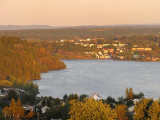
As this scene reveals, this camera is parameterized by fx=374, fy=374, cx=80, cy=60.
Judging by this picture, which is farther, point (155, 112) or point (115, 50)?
point (115, 50)

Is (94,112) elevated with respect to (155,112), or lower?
elevated

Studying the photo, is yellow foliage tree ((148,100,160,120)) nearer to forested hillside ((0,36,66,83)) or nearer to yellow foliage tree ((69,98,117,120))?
yellow foliage tree ((69,98,117,120))

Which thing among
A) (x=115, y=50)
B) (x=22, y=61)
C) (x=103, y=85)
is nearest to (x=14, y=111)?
(x=103, y=85)

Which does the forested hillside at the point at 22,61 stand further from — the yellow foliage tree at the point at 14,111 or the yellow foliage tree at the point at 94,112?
the yellow foliage tree at the point at 94,112

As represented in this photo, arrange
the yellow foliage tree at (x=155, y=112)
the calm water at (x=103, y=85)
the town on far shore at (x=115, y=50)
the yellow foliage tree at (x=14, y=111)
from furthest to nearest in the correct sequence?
the town on far shore at (x=115, y=50) → the calm water at (x=103, y=85) → the yellow foliage tree at (x=14, y=111) → the yellow foliage tree at (x=155, y=112)

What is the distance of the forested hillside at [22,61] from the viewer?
85.0ft

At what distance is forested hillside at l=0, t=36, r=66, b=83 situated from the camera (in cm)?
2591

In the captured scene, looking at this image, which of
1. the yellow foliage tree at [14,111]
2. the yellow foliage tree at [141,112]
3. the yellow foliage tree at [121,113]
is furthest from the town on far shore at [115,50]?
the yellow foliage tree at [141,112]

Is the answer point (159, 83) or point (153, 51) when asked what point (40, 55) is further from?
point (153, 51)

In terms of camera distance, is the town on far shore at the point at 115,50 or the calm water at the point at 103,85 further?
the town on far shore at the point at 115,50

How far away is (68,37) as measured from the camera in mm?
78438

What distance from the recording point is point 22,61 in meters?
28.4

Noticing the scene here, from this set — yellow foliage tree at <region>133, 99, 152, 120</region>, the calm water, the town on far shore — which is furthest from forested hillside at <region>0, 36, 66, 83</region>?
the town on far shore

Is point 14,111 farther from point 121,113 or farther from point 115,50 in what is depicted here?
point 115,50
